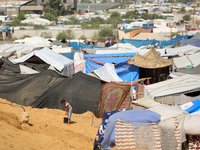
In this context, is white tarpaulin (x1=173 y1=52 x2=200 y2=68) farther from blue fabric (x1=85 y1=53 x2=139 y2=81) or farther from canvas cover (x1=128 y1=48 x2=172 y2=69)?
blue fabric (x1=85 y1=53 x2=139 y2=81)

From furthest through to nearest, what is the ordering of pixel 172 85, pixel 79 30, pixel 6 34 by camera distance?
pixel 79 30
pixel 6 34
pixel 172 85

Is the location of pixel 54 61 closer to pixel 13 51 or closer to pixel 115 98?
pixel 13 51

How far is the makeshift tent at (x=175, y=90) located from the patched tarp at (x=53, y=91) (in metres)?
1.83

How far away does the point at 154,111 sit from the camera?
6652 millimetres

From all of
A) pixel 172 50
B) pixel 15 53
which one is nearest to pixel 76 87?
pixel 15 53

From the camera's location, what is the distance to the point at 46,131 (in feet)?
27.0

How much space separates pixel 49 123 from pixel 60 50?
31.6ft

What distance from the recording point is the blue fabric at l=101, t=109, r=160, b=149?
20.3 ft

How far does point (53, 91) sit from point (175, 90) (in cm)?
404

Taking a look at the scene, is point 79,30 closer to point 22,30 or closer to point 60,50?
point 22,30

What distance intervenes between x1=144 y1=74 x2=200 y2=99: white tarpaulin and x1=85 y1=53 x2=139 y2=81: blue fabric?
3655mm

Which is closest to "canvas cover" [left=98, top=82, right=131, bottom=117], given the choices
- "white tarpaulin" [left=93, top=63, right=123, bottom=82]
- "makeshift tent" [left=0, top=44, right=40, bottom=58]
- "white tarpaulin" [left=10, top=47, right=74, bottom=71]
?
"white tarpaulin" [left=93, top=63, right=123, bottom=82]

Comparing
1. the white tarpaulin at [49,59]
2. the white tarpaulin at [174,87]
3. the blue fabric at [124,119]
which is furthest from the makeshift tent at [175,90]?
the white tarpaulin at [49,59]

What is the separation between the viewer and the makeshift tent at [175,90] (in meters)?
9.84
